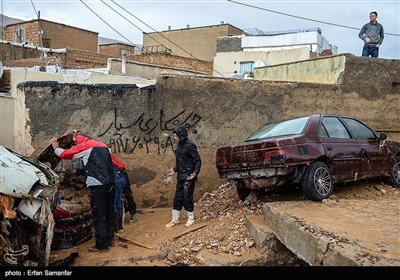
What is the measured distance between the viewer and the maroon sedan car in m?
6.08

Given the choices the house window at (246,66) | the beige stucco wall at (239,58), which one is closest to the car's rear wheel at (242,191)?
the beige stucco wall at (239,58)

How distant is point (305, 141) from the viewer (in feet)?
20.5

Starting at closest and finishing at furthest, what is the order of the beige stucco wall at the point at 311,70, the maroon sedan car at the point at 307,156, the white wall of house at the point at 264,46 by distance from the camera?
1. the maroon sedan car at the point at 307,156
2. the beige stucco wall at the point at 311,70
3. the white wall of house at the point at 264,46

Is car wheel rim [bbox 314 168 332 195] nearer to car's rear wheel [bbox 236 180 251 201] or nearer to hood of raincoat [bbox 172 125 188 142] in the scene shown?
car's rear wheel [bbox 236 180 251 201]

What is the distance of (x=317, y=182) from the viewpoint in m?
6.30

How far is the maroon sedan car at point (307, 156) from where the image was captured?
6.08m

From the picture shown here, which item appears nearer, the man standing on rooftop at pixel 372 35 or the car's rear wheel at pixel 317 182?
the car's rear wheel at pixel 317 182

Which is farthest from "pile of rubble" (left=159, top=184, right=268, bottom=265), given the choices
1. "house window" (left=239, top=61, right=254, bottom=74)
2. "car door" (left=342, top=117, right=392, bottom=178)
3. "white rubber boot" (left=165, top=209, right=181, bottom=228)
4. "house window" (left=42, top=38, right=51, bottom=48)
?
"house window" (left=239, top=61, right=254, bottom=74)

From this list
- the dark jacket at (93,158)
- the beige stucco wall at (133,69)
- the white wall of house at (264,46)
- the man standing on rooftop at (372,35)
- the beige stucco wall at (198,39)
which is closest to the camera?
the dark jacket at (93,158)

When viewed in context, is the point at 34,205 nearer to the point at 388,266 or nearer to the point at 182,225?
the point at 182,225

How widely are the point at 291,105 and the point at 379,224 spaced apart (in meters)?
4.24

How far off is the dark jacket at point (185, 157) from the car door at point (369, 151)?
111 inches

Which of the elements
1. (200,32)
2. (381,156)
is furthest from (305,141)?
(200,32)

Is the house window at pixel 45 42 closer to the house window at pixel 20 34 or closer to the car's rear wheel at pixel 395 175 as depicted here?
the house window at pixel 20 34
